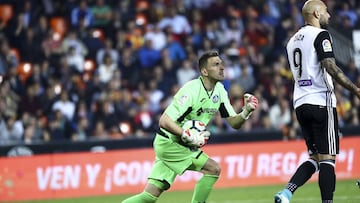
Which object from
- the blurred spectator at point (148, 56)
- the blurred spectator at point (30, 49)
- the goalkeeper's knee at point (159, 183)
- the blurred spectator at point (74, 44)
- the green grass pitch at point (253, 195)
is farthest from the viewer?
the blurred spectator at point (148, 56)

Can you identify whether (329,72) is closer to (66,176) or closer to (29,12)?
(66,176)

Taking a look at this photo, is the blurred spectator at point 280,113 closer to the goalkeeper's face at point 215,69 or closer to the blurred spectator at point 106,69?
the blurred spectator at point 106,69

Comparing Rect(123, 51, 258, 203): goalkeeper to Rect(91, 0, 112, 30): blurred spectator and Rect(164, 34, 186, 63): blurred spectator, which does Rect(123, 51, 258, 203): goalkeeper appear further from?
Rect(91, 0, 112, 30): blurred spectator

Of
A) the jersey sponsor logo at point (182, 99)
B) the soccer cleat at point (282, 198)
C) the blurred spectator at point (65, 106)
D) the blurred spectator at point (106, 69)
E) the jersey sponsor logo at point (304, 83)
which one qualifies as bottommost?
the blurred spectator at point (65, 106)

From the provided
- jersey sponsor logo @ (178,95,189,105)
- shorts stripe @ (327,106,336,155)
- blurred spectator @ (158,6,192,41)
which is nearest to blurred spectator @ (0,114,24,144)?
blurred spectator @ (158,6,192,41)

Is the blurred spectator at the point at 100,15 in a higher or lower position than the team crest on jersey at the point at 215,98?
higher

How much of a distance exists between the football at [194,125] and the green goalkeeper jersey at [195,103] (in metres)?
0.05

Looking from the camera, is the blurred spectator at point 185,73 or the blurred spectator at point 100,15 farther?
the blurred spectator at point 100,15

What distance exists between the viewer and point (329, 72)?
1066 centimetres

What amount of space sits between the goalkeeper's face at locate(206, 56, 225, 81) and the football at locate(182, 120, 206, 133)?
557 mm

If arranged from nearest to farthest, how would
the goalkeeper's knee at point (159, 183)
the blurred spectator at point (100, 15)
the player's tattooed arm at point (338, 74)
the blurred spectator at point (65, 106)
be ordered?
the player's tattooed arm at point (338, 74)
the goalkeeper's knee at point (159, 183)
the blurred spectator at point (65, 106)
the blurred spectator at point (100, 15)

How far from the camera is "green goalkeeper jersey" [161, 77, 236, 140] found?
35.8ft

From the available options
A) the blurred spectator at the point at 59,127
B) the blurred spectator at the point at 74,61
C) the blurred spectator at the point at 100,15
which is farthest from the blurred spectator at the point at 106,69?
the blurred spectator at the point at 59,127

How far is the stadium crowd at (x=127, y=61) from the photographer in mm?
20719
